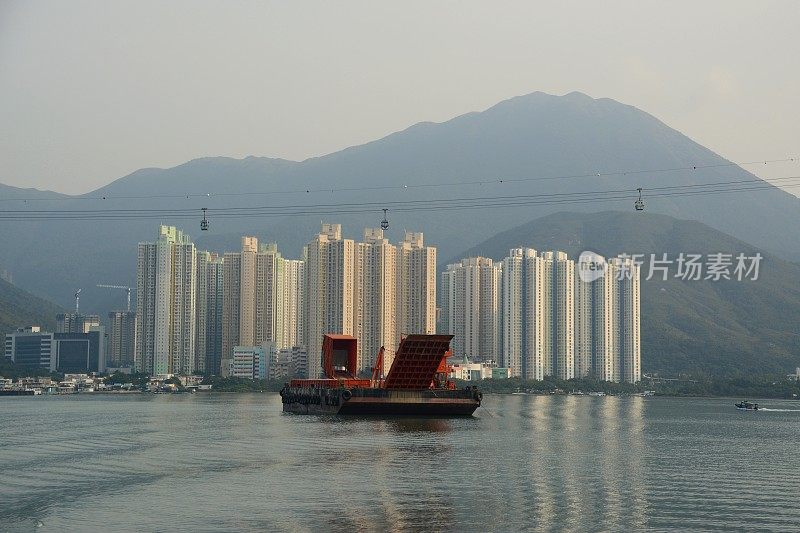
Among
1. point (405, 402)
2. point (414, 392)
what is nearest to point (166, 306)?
point (414, 392)

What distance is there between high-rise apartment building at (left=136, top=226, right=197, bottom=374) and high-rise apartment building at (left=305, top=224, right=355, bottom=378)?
2838 centimetres

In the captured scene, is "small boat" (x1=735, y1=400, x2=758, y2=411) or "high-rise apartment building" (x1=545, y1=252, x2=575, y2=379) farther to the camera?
"high-rise apartment building" (x1=545, y1=252, x2=575, y2=379)

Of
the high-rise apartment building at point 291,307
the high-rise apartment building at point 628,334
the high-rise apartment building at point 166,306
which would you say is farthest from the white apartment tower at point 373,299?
the high-rise apartment building at point 628,334

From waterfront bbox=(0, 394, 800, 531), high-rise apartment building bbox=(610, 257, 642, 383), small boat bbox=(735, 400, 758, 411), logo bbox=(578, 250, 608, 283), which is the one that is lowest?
small boat bbox=(735, 400, 758, 411)

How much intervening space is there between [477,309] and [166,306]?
1978 inches

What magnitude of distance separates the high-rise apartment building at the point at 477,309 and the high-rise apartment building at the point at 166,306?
1711 inches

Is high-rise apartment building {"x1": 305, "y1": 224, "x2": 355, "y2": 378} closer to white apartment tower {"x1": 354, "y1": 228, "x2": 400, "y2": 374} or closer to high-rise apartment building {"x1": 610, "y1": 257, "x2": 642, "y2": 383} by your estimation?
white apartment tower {"x1": 354, "y1": 228, "x2": 400, "y2": 374}

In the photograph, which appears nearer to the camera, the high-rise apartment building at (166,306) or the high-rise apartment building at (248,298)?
the high-rise apartment building at (166,306)

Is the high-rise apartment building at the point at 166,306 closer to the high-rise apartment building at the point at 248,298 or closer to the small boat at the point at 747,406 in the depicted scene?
the high-rise apartment building at the point at 248,298

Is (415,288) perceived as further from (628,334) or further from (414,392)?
(414,392)

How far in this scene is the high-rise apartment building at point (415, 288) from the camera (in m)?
154

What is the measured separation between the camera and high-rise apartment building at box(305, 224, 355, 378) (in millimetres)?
148625

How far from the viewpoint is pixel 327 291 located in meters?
150

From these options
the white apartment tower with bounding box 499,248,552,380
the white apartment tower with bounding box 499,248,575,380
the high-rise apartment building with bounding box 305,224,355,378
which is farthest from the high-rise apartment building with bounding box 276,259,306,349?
the white apartment tower with bounding box 499,248,575,380
